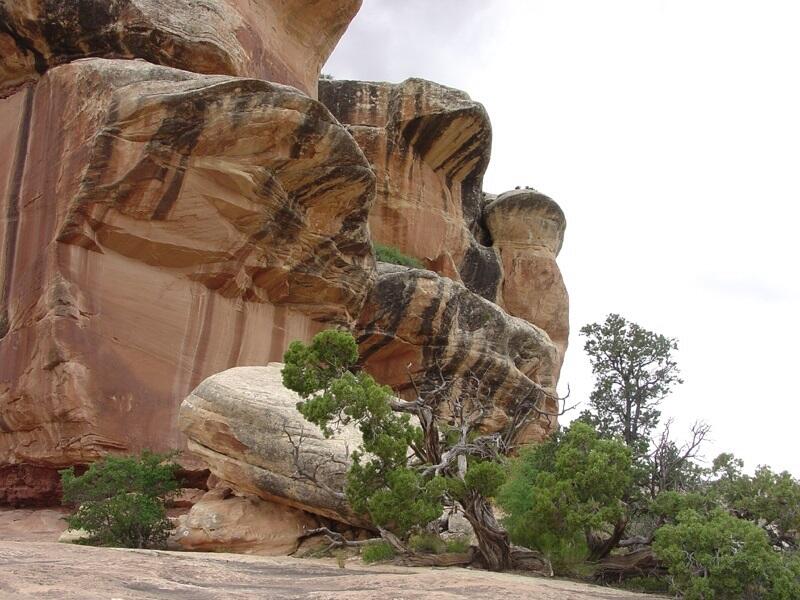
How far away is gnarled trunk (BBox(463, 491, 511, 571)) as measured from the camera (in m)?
13.8

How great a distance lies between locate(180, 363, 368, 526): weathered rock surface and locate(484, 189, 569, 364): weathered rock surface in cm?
2250

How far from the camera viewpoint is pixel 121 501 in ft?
53.4

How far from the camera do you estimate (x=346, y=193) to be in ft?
74.3

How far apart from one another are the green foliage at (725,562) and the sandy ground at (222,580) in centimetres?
82

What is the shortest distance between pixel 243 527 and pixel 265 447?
170cm

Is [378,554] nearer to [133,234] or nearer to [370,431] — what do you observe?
[370,431]

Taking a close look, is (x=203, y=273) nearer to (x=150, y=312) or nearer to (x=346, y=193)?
(x=150, y=312)

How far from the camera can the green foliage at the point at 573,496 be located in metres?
13.3

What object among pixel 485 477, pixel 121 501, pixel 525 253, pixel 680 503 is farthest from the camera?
pixel 525 253

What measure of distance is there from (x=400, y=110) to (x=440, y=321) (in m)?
9.82

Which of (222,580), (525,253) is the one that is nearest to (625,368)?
(525,253)

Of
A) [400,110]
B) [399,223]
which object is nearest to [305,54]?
[400,110]

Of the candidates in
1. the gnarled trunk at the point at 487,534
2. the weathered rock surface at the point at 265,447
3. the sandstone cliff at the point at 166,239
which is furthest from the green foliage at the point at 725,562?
the sandstone cliff at the point at 166,239

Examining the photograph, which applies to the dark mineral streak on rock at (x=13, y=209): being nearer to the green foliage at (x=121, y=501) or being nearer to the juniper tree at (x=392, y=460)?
the green foliage at (x=121, y=501)
